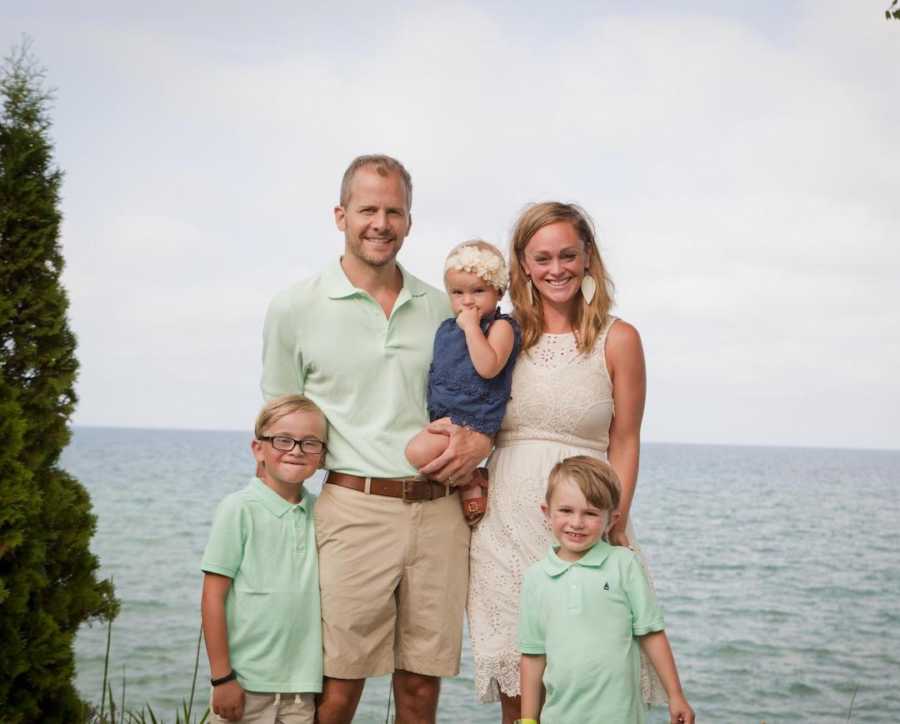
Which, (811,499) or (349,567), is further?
(811,499)

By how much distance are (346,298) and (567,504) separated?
115cm

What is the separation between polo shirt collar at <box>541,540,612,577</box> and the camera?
10.5 ft

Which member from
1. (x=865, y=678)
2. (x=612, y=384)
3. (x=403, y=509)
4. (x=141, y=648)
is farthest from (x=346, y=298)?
(x=865, y=678)

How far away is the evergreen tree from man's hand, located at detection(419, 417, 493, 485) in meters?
2.05

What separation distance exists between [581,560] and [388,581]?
2.42 ft

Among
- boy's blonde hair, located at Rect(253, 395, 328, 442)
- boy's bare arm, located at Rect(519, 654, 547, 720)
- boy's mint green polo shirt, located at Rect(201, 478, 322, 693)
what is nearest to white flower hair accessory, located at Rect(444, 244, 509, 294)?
boy's blonde hair, located at Rect(253, 395, 328, 442)

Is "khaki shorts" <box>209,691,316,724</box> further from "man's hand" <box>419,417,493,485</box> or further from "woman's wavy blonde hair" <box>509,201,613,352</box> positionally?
"woman's wavy blonde hair" <box>509,201,613,352</box>

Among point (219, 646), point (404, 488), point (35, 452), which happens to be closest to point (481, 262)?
point (404, 488)

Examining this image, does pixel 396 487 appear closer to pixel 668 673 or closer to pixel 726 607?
pixel 668 673

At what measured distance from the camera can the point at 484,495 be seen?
11.9 feet

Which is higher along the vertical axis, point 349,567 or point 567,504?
point 567,504

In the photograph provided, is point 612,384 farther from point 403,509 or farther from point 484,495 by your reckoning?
point 403,509

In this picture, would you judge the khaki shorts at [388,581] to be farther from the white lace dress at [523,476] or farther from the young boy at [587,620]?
the young boy at [587,620]

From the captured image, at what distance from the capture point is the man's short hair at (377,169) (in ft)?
11.9
